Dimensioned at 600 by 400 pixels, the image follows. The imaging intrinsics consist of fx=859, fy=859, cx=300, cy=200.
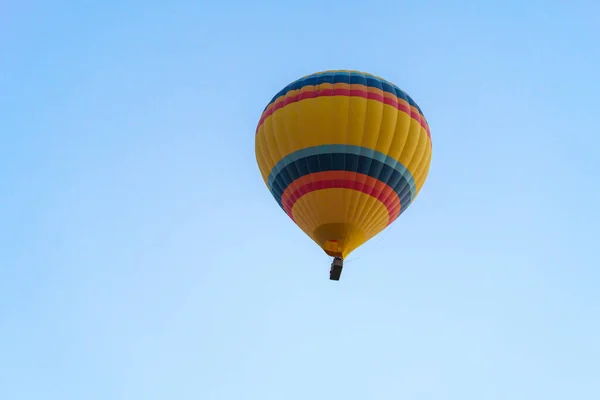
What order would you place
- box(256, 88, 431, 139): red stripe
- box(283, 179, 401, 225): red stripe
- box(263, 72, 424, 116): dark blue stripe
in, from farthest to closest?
box(263, 72, 424, 116): dark blue stripe → box(256, 88, 431, 139): red stripe → box(283, 179, 401, 225): red stripe

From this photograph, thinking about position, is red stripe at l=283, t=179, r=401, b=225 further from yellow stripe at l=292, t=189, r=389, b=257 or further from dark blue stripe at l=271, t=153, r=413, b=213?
dark blue stripe at l=271, t=153, r=413, b=213

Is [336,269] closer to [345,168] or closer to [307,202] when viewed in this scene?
[307,202]

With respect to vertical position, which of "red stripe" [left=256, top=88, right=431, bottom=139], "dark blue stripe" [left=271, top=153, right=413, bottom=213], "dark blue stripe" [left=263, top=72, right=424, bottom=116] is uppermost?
"dark blue stripe" [left=263, top=72, right=424, bottom=116]

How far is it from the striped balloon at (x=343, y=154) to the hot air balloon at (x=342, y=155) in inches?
0.8

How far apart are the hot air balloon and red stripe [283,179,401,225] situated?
0.07 ft

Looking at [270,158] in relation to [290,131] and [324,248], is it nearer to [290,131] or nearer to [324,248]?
[290,131]

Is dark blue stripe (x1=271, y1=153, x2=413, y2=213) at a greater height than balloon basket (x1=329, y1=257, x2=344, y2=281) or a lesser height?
greater

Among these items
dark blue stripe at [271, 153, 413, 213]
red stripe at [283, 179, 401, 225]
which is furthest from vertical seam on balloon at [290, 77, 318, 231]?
red stripe at [283, 179, 401, 225]

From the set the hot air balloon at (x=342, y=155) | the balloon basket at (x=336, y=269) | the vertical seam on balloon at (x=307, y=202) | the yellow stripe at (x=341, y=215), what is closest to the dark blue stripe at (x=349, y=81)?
the hot air balloon at (x=342, y=155)

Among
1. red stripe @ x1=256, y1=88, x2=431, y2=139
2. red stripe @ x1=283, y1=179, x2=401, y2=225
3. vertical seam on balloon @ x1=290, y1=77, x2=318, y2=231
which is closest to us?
red stripe @ x1=283, y1=179, x2=401, y2=225

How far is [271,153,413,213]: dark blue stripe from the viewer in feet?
59.3

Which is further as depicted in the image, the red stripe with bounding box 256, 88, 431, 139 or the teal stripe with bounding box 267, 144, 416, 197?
the red stripe with bounding box 256, 88, 431, 139

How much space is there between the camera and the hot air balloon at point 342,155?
59.4 feet

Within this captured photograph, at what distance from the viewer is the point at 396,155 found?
18.5 metres
